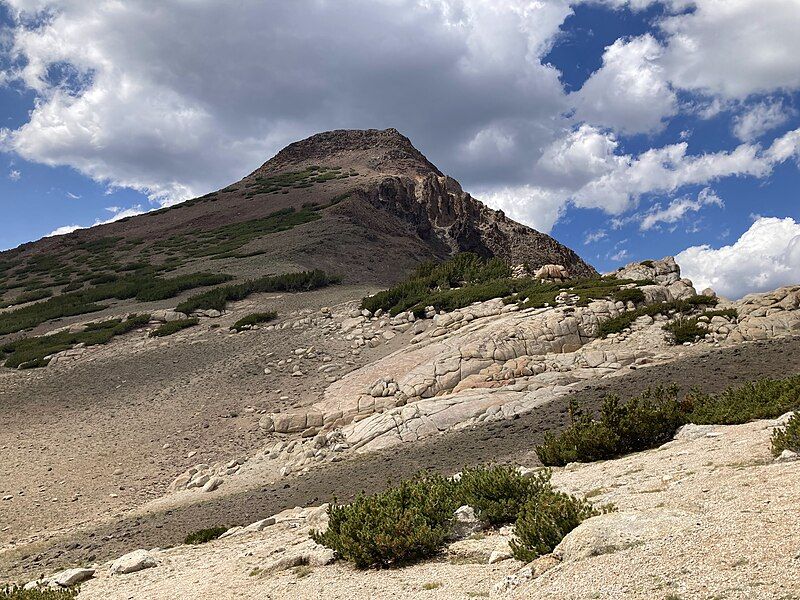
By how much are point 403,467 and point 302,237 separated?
126ft

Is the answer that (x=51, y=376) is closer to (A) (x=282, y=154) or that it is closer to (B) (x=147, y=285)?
(B) (x=147, y=285)

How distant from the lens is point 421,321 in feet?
80.4

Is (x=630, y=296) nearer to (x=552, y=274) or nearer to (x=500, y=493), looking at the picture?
(x=552, y=274)

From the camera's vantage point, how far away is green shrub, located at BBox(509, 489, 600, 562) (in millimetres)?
5449

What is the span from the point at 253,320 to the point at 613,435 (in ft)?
66.7

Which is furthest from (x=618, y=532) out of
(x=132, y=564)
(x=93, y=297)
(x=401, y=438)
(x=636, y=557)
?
(x=93, y=297)

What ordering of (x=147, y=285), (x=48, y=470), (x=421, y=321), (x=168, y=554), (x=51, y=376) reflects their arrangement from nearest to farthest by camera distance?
A: (x=168, y=554) → (x=48, y=470) → (x=51, y=376) → (x=421, y=321) → (x=147, y=285)

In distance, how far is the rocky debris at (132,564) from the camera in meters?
8.39

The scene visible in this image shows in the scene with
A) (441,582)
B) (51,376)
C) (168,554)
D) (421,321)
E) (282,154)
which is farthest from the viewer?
(282,154)

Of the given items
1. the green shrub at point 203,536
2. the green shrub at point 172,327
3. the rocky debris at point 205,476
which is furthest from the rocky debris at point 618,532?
the green shrub at point 172,327

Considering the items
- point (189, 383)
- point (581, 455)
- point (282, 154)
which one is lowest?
point (581, 455)

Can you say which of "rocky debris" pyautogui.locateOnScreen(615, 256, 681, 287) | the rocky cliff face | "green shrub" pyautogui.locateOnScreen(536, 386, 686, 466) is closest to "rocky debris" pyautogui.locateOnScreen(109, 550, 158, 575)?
"green shrub" pyautogui.locateOnScreen(536, 386, 686, 466)

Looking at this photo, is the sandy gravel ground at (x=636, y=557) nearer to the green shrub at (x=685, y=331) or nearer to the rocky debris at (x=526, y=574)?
the rocky debris at (x=526, y=574)

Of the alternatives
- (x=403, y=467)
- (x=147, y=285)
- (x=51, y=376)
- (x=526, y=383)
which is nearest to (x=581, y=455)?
(x=403, y=467)
